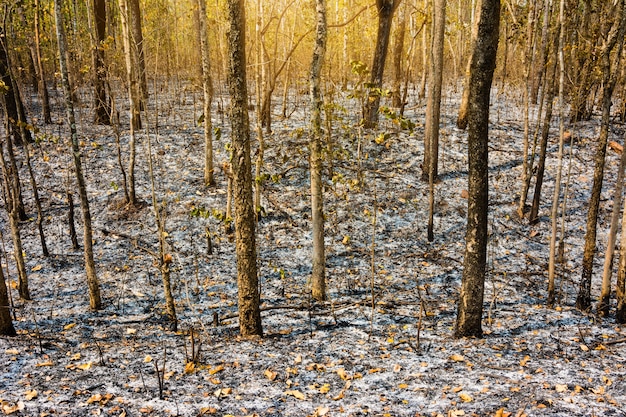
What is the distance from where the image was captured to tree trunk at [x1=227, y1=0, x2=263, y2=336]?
529cm

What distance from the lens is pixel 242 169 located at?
5602mm

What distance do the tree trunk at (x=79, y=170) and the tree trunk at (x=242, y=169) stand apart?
9.42 ft

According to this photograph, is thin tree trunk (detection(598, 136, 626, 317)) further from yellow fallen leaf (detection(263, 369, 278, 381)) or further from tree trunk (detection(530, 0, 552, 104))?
yellow fallen leaf (detection(263, 369, 278, 381))

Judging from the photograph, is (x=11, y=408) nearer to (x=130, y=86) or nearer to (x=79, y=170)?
(x=79, y=170)

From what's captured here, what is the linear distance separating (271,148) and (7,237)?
719 centimetres

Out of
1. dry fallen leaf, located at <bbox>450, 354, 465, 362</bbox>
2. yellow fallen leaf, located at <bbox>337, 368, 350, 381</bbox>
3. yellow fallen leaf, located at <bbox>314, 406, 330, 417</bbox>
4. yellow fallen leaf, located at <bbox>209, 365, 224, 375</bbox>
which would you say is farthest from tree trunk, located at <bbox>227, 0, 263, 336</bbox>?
dry fallen leaf, located at <bbox>450, 354, 465, 362</bbox>

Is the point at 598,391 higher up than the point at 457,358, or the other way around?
the point at 598,391

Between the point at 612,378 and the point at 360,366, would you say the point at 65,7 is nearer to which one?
the point at 360,366

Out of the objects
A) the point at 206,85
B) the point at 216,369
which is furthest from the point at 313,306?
the point at 206,85

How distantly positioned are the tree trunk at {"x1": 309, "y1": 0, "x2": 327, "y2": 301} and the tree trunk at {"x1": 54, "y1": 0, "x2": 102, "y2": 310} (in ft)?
12.3

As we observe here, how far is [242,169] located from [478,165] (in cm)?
300

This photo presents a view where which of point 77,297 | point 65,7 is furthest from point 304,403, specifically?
point 65,7

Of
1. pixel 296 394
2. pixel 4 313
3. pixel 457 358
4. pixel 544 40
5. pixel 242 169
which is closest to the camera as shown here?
pixel 296 394

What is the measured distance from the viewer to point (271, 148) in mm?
13531
